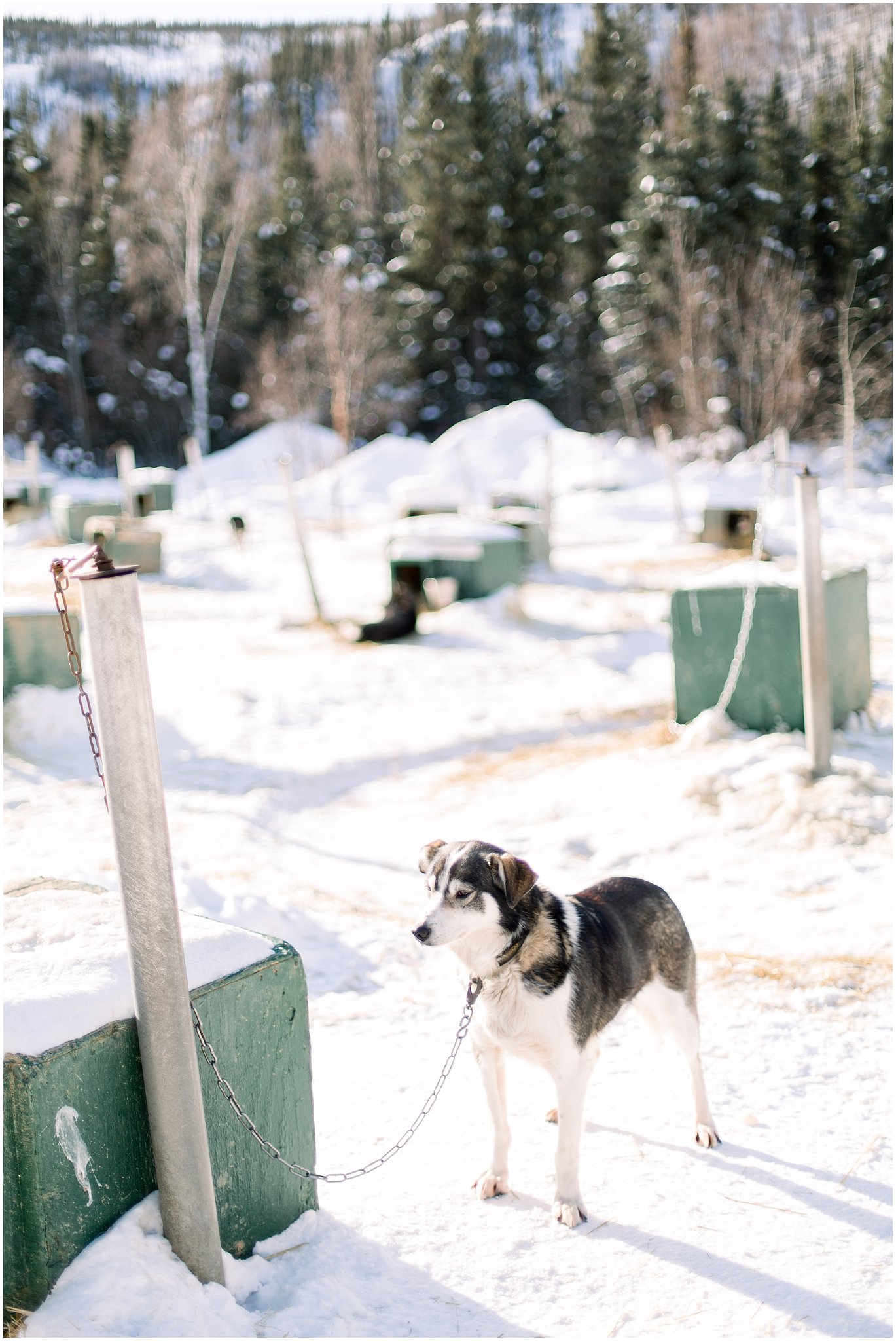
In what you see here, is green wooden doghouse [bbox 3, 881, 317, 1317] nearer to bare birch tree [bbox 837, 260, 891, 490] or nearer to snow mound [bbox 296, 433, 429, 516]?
bare birch tree [bbox 837, 260, 891, 490]

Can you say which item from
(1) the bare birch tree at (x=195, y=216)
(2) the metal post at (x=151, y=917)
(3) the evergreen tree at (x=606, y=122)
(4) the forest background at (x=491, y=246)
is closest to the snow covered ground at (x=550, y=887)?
(2) the metal post at (x=151, y=917)

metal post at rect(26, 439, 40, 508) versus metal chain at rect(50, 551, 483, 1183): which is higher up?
metal post at rect(26, 439, 40, 508)

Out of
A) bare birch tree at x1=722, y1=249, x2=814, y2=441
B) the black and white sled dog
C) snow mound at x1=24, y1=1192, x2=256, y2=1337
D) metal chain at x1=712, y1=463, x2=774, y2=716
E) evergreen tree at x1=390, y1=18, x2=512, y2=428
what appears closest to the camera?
snow mound at x1=24, y1=1192, x2=256, y2=1337

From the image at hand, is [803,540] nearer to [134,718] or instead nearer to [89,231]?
[134,718]

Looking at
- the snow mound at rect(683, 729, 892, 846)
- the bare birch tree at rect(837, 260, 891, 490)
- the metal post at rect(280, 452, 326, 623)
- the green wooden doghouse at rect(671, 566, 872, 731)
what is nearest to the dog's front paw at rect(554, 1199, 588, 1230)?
the snow mound at rect(683, 729, 892, 846)

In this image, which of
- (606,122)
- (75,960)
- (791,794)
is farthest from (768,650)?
(606,122)

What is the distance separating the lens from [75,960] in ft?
8.70

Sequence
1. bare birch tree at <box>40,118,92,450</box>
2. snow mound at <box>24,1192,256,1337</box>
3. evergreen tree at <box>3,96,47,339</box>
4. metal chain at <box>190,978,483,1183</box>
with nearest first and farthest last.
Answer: snow mound at <box>24,1192,256,1337</box>
metal chain at <box>190,978,483,1183</box>
evergreen tree at <box>3,96,47,339</box>
bare birch tree at <box>40,118,92,450</box>

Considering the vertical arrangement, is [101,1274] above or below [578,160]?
below

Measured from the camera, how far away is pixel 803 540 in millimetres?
6457

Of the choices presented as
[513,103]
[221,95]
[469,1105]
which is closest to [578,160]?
[513,103]

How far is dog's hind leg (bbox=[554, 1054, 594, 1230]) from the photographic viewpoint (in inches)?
117

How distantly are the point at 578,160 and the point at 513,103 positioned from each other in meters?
3.38

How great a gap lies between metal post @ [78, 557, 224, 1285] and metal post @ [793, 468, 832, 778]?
484 cm
